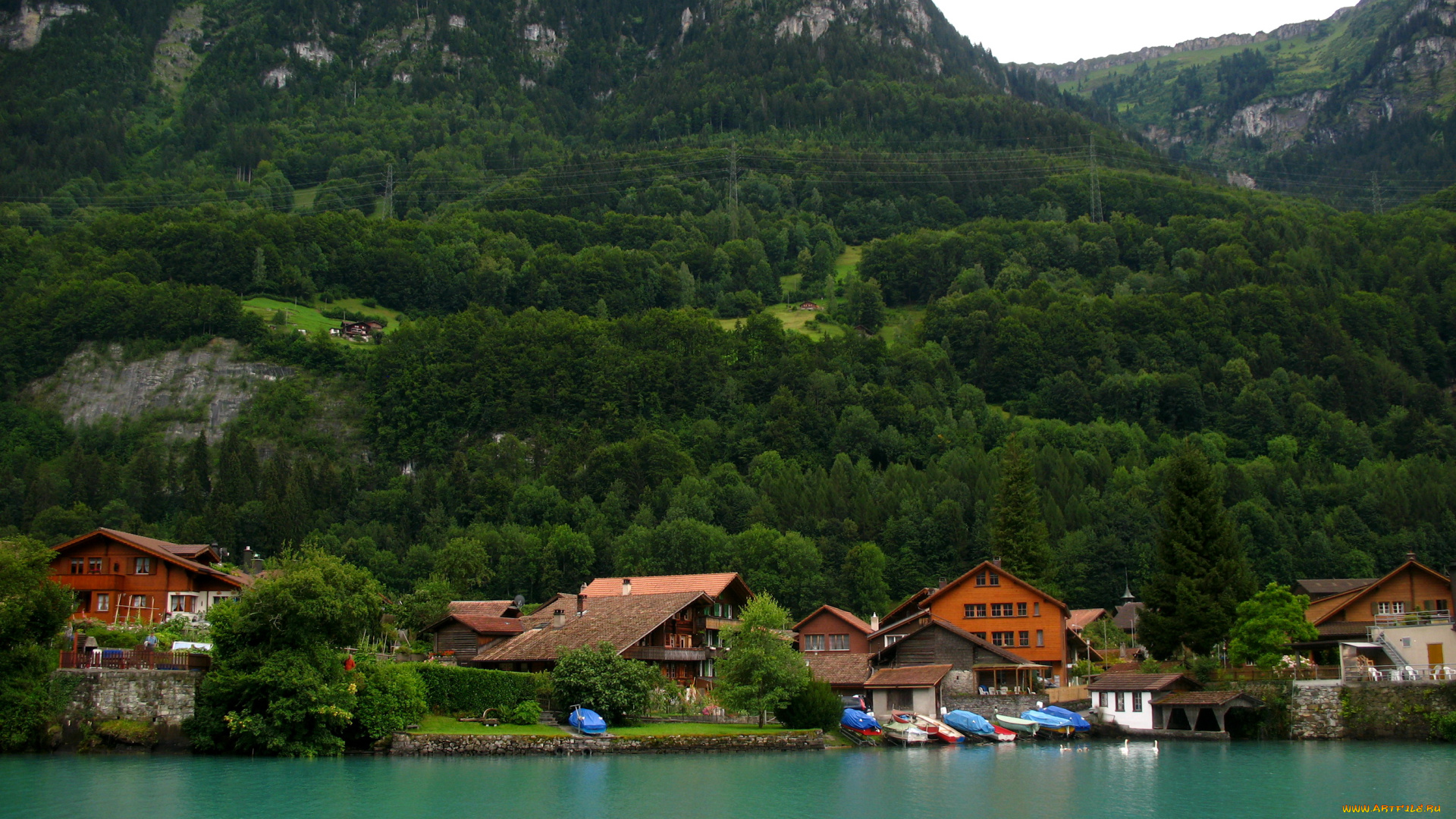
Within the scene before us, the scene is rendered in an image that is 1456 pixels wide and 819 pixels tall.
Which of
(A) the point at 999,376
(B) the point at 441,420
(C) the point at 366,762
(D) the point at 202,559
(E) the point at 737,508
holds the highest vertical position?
(A) the point at 999,376

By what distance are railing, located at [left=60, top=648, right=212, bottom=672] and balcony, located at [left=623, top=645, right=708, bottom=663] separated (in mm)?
22221

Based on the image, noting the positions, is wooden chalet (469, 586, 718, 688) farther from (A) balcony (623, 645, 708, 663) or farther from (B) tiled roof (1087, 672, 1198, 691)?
(B) tiled roof (1087, 672, 1198, 691)

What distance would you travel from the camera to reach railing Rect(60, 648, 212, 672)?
52656 mm

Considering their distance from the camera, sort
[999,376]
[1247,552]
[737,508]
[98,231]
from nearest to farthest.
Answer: [1247,552] → [737,508] → [999,376] → [98,231]

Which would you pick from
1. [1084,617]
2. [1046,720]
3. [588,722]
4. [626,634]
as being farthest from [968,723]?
[1084,617]

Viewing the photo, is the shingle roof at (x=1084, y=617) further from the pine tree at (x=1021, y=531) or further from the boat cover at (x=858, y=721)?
the boat cover at (x=858, y=721)

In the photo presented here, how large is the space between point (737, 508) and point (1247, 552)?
4454 cm

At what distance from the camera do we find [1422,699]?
5966cm

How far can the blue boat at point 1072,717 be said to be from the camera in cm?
6769

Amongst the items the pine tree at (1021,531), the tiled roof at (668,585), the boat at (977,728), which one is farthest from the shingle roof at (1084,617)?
the tiled roof at (668,585)

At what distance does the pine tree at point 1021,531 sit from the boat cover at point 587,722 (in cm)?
4616

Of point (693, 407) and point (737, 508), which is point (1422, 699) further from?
point (693, 407)

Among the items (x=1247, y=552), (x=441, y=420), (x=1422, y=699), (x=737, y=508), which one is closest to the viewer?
(x=1422, y=699)

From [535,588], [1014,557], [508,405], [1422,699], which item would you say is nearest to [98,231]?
[508,405]
